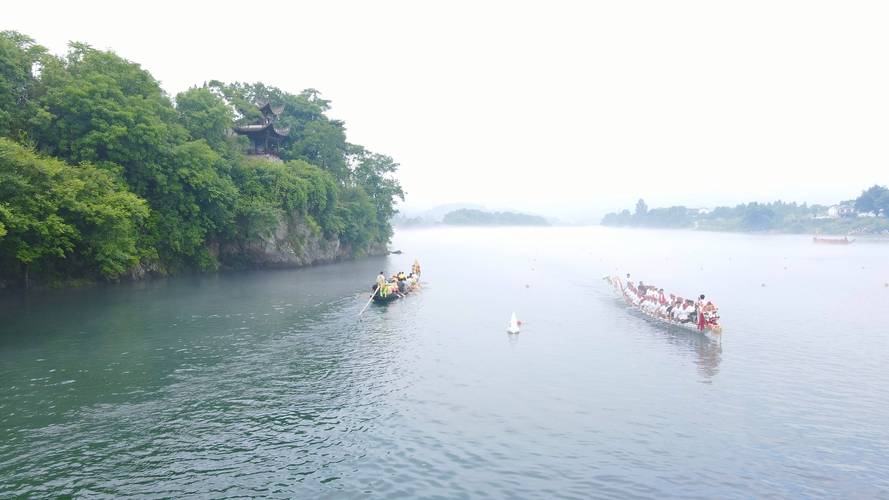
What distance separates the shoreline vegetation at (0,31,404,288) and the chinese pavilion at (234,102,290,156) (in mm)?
1778

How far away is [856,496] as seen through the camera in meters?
12.0

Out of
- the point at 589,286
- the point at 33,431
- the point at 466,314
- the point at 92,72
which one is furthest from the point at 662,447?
the point at 92,72

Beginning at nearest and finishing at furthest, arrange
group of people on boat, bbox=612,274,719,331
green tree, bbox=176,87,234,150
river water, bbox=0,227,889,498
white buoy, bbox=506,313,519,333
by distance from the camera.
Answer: river water, bbox=0,227,889,498
group of people on boat, bbox=612,274,719,331
white buoy, bbox=506,313,519,333
green tree, bbox=176,87,234,150

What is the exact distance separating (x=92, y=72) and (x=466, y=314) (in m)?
31.4

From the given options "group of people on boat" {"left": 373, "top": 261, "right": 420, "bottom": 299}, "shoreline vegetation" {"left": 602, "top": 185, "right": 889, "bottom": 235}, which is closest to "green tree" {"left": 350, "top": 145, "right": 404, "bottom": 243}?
"group of people on boat" {"left": 373, "top": 261, "right": 420, "bottom": 299}

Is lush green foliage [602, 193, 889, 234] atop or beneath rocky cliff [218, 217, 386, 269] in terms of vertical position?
atop

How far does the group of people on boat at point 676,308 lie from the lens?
27125mm

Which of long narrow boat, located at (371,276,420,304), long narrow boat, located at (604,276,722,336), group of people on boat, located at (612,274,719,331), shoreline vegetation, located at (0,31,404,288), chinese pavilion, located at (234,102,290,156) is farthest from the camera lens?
chinese pavilion, located at (234,102,290,156)

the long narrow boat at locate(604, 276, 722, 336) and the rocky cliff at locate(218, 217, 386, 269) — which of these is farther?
the rocky cliff at locate(218, 217, 386, 269)

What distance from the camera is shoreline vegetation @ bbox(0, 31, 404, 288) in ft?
97.8

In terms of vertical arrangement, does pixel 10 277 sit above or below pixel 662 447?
above

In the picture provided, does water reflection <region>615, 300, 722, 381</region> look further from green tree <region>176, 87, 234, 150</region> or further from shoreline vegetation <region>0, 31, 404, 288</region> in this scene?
green tree <region>176, 87, 234, 150</region>

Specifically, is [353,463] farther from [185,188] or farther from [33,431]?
[185,188]

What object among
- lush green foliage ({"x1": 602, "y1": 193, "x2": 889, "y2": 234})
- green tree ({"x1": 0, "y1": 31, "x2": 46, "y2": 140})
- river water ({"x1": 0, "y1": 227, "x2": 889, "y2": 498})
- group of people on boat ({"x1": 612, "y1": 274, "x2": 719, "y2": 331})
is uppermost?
green tree ({"x1": 0, "y1": 31, "x2": 46, "y2": 140})
